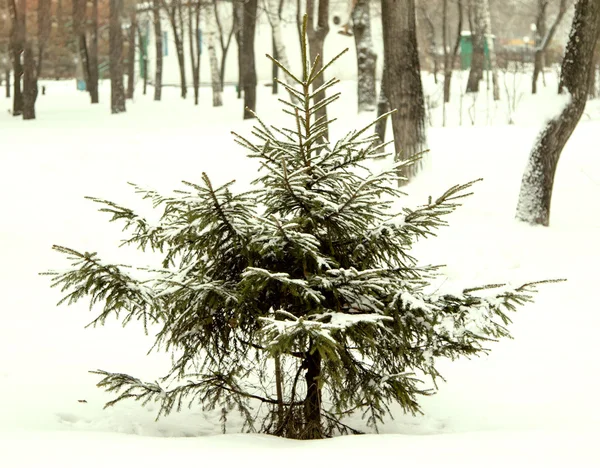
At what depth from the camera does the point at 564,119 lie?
34.0ft

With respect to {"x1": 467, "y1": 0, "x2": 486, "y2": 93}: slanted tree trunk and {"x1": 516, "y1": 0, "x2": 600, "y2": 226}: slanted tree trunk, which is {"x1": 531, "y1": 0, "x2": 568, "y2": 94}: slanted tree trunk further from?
{"x1": 516, "y1": 0, "x2": 600, "y2": 226}: slanted tree trunk

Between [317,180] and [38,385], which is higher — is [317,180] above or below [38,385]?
above

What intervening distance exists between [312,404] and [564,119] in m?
6.92

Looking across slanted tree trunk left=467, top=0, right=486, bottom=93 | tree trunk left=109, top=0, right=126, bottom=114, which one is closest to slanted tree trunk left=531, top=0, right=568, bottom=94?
slanted tree trunk left=467, top=0, right=486, bottom=93

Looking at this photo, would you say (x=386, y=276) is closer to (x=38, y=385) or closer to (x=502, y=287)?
(x=502, y=287)

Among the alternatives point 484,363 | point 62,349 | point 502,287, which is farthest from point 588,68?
point 62,349

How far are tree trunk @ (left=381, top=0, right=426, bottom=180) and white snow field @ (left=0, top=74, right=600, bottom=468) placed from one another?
0.81 meters

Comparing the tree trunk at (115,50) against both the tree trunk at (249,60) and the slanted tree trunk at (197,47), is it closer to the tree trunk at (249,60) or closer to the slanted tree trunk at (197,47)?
the slanted tree trunk at (197,47)

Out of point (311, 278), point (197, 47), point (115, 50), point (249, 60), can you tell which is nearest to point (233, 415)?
point (311, 278)

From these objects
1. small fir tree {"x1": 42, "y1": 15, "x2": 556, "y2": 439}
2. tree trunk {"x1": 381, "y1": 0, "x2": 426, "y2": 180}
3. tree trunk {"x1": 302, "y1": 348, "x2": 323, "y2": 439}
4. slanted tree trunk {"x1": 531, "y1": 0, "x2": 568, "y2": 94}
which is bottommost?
tree trunk {"x1": 302, "y1": 348, "x2": 323, "y2": 439}

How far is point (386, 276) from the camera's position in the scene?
468 cm

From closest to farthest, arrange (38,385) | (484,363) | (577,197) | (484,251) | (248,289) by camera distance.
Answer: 1. (248,289)
2. (38,385)
3. (484,363)
4. (484,251)
5. (577,197)

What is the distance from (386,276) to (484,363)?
2693 mm

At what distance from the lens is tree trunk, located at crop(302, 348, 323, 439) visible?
473cm
